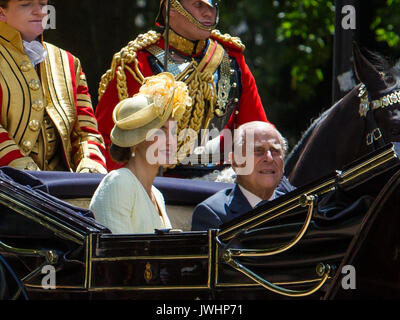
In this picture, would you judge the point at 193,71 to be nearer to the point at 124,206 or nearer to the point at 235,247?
the point at 124,206

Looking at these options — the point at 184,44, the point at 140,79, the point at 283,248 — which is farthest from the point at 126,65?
the point at 283,248

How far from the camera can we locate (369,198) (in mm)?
3162

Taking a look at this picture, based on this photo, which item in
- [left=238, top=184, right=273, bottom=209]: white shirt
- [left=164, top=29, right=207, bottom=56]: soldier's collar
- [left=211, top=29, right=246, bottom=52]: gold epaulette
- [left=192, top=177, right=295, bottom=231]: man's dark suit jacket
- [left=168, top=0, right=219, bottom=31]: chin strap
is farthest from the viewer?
[left=211, top=29, right=246, bottom=52]: gold epaulette

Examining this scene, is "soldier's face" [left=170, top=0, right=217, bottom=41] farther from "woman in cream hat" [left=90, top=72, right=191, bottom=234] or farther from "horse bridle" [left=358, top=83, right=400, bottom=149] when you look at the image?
"woman in cream hat" [left=90, top=72, right=191, bottom=234]

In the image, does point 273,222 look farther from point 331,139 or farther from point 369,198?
point 331,139

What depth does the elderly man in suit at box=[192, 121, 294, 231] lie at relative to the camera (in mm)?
3967

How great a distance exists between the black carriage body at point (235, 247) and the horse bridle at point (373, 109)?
35.7 inches

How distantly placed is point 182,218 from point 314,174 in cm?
58

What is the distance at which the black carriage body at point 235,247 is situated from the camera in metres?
3.15

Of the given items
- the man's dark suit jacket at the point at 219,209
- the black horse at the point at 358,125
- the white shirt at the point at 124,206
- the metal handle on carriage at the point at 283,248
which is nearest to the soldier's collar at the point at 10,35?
the white shirt at the point at 124,206

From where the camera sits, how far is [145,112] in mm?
3789

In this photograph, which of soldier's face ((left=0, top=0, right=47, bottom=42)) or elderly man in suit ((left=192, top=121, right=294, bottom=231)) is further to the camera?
soldier's face ((left=0, top=0, right=47, bottom=42))

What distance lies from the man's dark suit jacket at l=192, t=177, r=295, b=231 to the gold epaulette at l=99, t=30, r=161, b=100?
1.20m

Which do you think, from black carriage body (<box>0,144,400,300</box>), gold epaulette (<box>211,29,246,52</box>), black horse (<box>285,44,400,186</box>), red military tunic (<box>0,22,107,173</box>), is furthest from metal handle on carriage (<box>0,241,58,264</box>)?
gold epaulette (<box>211,29,246,52</box>)
